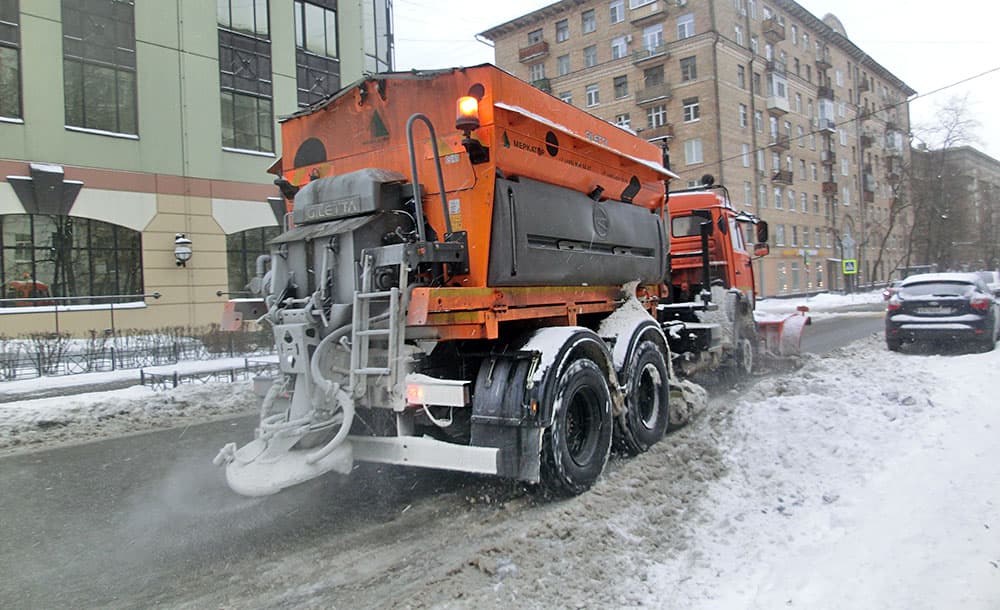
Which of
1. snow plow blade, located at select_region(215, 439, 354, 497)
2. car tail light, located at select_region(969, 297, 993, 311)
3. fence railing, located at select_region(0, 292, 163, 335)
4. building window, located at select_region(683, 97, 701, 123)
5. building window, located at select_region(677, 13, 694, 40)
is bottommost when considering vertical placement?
snow plow blade, located at select_region(215, 439, 354, 497)

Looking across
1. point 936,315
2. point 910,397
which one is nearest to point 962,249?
point 936,315

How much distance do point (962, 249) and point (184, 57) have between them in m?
64.0

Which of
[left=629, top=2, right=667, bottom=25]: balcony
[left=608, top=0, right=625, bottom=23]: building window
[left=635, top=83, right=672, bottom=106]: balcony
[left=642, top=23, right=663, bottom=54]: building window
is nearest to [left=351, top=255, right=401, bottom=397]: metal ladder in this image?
[left=635, top=83, right=672, bottom=106]: balcony

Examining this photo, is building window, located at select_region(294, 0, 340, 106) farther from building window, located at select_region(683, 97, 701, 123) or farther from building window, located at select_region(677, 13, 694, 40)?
building window, located at select_region(677, 13, 694, 40)

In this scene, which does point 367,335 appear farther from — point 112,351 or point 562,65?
point 562,65

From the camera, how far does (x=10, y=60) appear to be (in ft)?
52.2

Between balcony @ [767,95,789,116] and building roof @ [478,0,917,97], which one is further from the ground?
building roof @ [478,0,917,97]

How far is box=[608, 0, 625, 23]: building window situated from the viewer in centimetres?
4807

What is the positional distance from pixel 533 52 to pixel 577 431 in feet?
171

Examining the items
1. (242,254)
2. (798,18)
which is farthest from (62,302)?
(798,18)

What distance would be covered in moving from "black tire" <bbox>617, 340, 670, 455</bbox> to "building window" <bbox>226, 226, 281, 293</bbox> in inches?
613

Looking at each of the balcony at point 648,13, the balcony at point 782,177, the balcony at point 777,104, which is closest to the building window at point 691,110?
the balcony at point 648,13

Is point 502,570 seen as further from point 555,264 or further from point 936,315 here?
point 936,315

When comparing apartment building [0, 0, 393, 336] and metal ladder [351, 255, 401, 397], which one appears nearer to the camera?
metal ladder [351, 255, 401, 397]
